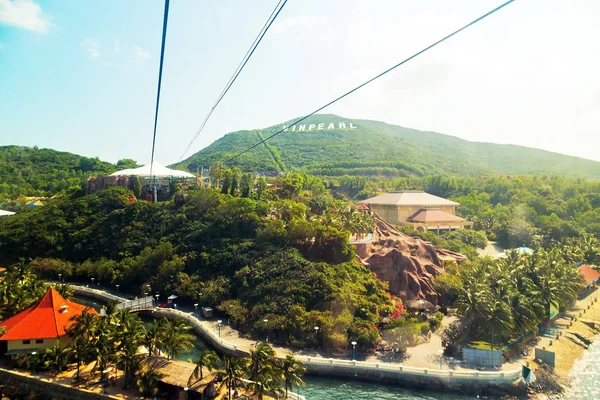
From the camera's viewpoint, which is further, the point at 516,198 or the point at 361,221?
the point at 516,198

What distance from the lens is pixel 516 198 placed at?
73.7 m

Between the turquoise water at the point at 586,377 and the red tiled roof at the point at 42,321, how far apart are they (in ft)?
91.6

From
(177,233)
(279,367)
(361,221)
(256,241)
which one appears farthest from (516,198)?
(279,367)

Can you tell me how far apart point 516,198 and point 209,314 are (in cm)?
6470

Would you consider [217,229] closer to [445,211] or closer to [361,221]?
[361,221]

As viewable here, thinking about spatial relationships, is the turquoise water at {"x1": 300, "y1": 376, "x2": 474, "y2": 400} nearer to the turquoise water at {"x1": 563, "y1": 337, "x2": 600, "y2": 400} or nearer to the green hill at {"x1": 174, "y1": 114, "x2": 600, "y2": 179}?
the turquoise water at {"x1": 563, "y1": 337, "x2": 600, "y2": 400}

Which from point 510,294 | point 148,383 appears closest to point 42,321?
point 148,383

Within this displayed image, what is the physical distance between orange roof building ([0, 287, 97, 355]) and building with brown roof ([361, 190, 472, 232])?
43053 millimetres

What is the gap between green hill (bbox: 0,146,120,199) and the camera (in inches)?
3280

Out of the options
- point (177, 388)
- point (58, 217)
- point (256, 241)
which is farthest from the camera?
point (58, 217)

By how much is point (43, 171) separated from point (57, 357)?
9298 cm

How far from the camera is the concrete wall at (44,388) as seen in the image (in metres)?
18.2

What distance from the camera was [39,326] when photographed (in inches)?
830

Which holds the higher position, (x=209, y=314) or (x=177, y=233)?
(x=177, y=233)
